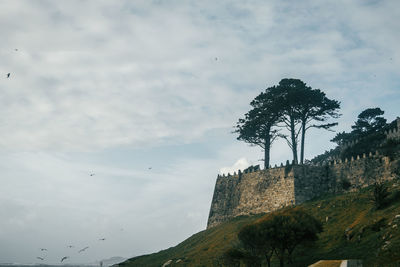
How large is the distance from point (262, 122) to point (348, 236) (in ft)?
108

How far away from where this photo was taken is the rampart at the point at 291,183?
53156 mm

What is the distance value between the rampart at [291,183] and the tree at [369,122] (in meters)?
22.4

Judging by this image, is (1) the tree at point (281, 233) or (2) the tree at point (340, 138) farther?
(2) the tree at point (340, 138)

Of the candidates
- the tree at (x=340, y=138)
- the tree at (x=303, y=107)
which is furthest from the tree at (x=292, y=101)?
the tree at (x=340, y=138)

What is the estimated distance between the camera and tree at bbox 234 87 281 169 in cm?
6575

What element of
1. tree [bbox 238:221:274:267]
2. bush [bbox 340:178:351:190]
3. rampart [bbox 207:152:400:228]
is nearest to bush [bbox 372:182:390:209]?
tree [bbox 238:221:274:267]

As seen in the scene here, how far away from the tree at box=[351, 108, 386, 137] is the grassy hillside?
112 feet

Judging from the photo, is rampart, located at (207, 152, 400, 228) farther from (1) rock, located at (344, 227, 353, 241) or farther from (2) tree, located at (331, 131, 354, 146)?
(2) tree, located at (331, 131, 354, 146)

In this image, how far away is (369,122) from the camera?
8581 cm

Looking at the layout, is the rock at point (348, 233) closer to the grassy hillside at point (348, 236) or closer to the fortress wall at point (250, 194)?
the grassy hillside at point (348, 236)

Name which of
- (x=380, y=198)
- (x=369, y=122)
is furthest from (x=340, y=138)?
(x=380, y=198)

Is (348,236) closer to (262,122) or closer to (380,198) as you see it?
(380,198)

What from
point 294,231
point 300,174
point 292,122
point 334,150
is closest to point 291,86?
point 292,122

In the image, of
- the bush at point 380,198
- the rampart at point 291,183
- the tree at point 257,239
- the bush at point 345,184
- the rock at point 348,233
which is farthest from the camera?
the bush at point 345,184
